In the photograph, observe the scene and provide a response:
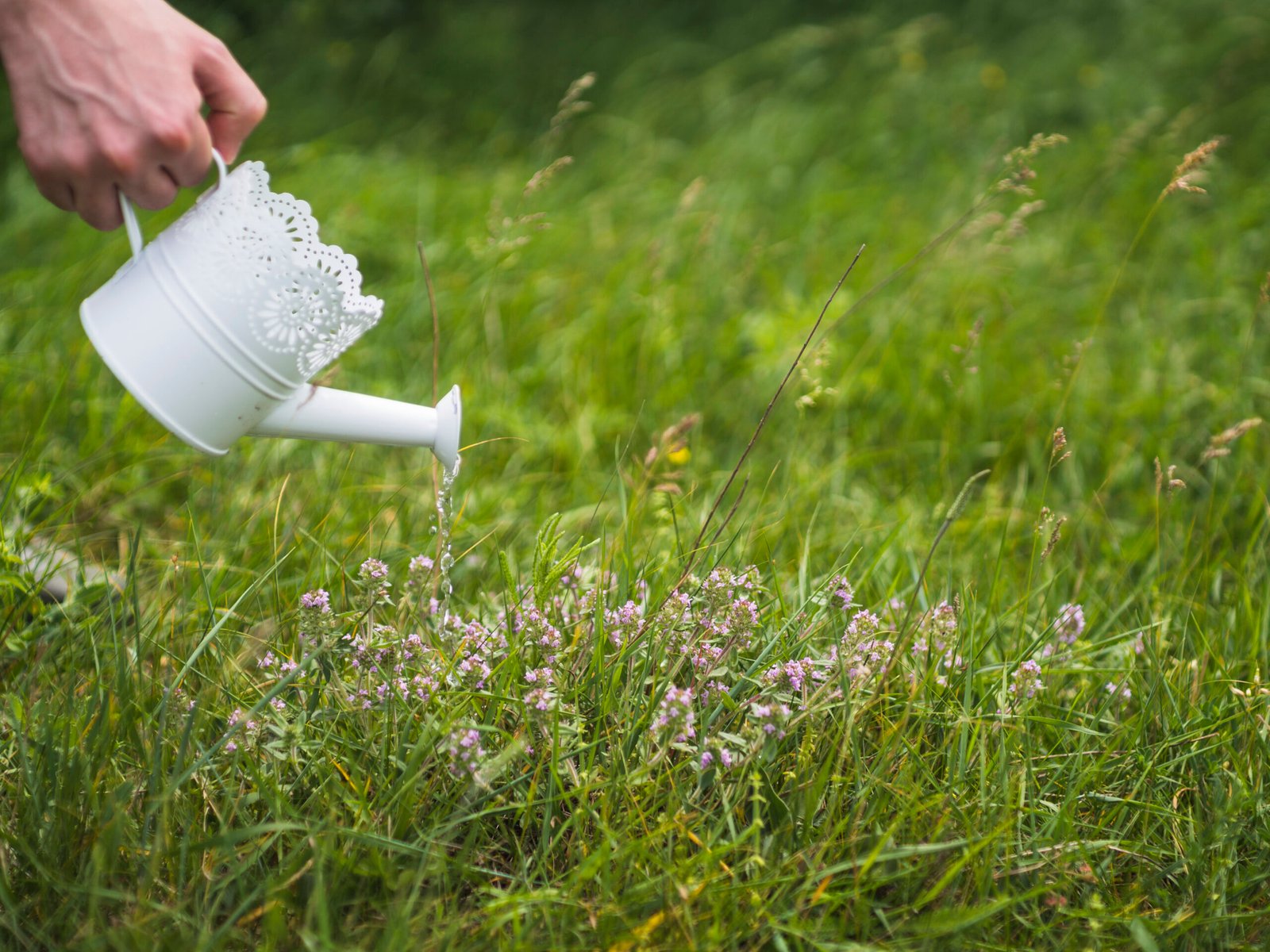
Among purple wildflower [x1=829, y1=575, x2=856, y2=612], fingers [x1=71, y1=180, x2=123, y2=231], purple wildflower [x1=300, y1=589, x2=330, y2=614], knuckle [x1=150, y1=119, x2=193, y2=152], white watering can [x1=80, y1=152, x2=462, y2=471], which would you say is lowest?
purple wildflower [x1=829, y1=575, x2=856, y2=612]

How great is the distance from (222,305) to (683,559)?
2.59 feet

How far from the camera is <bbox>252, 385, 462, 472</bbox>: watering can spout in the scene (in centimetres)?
139

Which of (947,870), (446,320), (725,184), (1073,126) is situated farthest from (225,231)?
(1073,126)

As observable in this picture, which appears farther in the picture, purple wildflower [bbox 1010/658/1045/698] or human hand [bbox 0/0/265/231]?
purple wildflower [bbox 1010/658/1045/698]

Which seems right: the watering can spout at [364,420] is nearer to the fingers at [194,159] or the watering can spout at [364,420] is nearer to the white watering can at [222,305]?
the white watering can at [222,305]

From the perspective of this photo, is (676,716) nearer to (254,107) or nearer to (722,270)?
(254,107)

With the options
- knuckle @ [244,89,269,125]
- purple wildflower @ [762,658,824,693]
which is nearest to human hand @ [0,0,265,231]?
knuckle @ [244,89,269,125]

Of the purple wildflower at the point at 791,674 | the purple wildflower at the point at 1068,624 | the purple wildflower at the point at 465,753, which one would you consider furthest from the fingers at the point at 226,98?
the purple wildflower at the point at 1068,624

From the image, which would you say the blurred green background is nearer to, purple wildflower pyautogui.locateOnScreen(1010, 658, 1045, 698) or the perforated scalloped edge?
purple wildflower pyautogui.locateOnScreen(1010, 658, 1045, 698)

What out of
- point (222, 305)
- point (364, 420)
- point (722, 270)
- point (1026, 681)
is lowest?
point (722, 270)

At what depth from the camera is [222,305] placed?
4.11ft

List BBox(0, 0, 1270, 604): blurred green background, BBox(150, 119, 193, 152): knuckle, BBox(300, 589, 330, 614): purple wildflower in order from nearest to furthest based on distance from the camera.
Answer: BBox(150, 119, 193, 152): knuckle → BBox(300, 589, 330, 614): purple wildflower → BBox(0, 0, 1270, 604): blurred green background

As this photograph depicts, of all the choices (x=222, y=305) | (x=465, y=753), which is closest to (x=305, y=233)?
(x=222, y=305)

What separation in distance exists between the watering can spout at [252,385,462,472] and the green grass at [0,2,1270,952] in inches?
9.2
